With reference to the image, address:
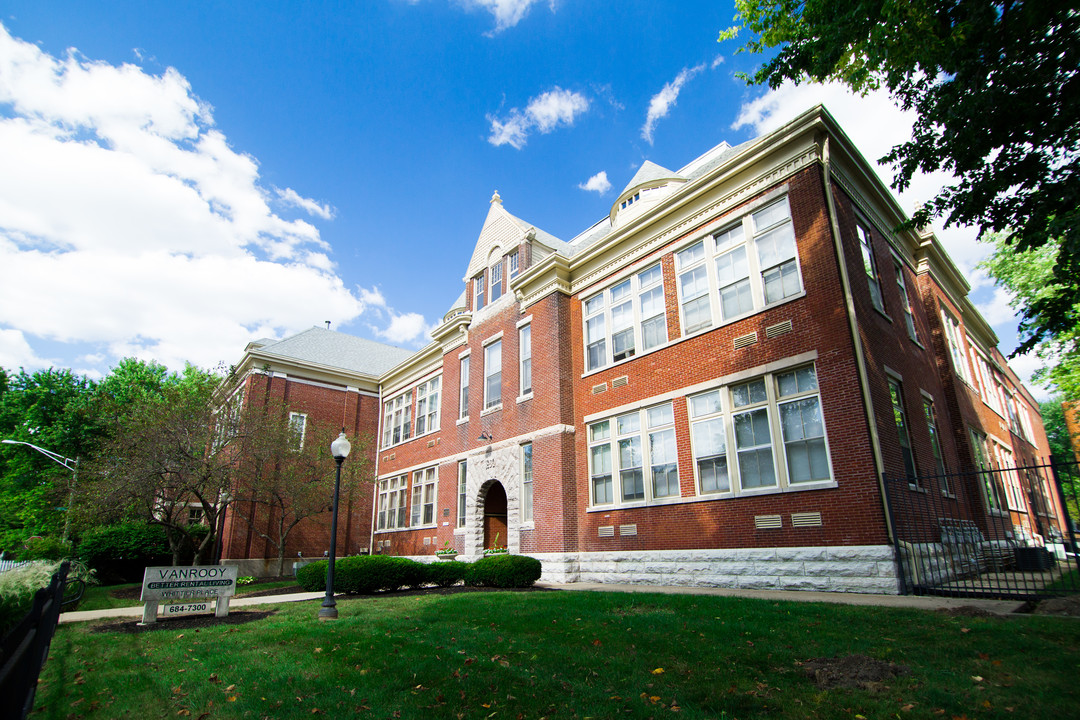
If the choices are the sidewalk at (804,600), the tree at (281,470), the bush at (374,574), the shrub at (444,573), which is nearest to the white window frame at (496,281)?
the tree at (281,470)

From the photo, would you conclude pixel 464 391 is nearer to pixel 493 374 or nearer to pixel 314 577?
pixel 493 374

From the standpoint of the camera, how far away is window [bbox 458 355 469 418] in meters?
22.4

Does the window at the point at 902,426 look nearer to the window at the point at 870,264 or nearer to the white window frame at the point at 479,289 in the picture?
the window at the point at 870,264

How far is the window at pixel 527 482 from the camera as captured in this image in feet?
58.0

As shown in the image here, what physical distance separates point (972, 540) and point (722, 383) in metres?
6.60

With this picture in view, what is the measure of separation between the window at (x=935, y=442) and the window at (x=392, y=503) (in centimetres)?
2036

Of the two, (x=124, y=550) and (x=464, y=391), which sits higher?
(x=464, y=391)

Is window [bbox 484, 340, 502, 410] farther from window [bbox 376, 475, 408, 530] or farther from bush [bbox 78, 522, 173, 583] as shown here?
bush [bbox 78, 522, 173, 583]

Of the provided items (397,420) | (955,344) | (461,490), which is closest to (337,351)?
(397,420)

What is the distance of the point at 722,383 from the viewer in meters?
13.0

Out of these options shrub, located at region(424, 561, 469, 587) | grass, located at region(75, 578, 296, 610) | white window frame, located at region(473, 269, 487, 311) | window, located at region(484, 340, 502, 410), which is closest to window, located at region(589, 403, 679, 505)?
shrub, located at region(424, 561, 469, 587)

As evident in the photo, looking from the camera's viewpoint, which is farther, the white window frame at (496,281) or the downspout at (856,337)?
the white window frame at (496,281)

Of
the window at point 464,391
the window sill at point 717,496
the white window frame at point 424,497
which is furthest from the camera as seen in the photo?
the white window frame at point 424,497

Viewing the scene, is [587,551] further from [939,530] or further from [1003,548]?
[1003,548]
